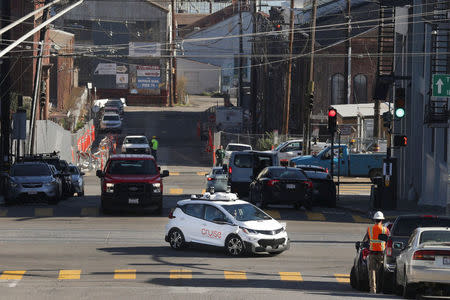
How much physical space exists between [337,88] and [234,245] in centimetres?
4891

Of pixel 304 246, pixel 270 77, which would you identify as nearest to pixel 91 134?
pixel 270 77

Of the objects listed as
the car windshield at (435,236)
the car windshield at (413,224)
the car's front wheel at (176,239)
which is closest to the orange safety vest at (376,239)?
the car windshield at (413,224)

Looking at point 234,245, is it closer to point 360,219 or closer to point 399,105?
point 360,219

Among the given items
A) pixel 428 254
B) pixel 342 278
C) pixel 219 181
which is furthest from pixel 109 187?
pixel 428 254

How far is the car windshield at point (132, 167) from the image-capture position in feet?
112

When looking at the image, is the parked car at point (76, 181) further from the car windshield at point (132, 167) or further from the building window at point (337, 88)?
the building window at point (337, 88)

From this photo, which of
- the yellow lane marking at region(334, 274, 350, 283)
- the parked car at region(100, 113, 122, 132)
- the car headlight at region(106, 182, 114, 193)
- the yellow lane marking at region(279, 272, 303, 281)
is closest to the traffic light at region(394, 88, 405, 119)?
the car headlight at region(106, 182, 114, 193)

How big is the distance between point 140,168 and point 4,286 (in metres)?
15.4

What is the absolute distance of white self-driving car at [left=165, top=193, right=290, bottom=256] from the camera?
24328 millimetres

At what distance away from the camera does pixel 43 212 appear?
3519cm

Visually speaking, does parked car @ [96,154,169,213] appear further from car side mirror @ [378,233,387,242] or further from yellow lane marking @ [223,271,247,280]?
car side mirror @ [378,233,387,242]

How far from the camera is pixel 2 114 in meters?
44.7

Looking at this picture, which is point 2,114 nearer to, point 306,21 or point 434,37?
point 434,37

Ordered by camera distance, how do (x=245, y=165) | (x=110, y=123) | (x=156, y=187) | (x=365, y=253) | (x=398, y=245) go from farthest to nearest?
(x=110, y=123) → (x=245, y=165) → (x=156, y=187) → (x=365, y=253) → (x=398, y=245)
